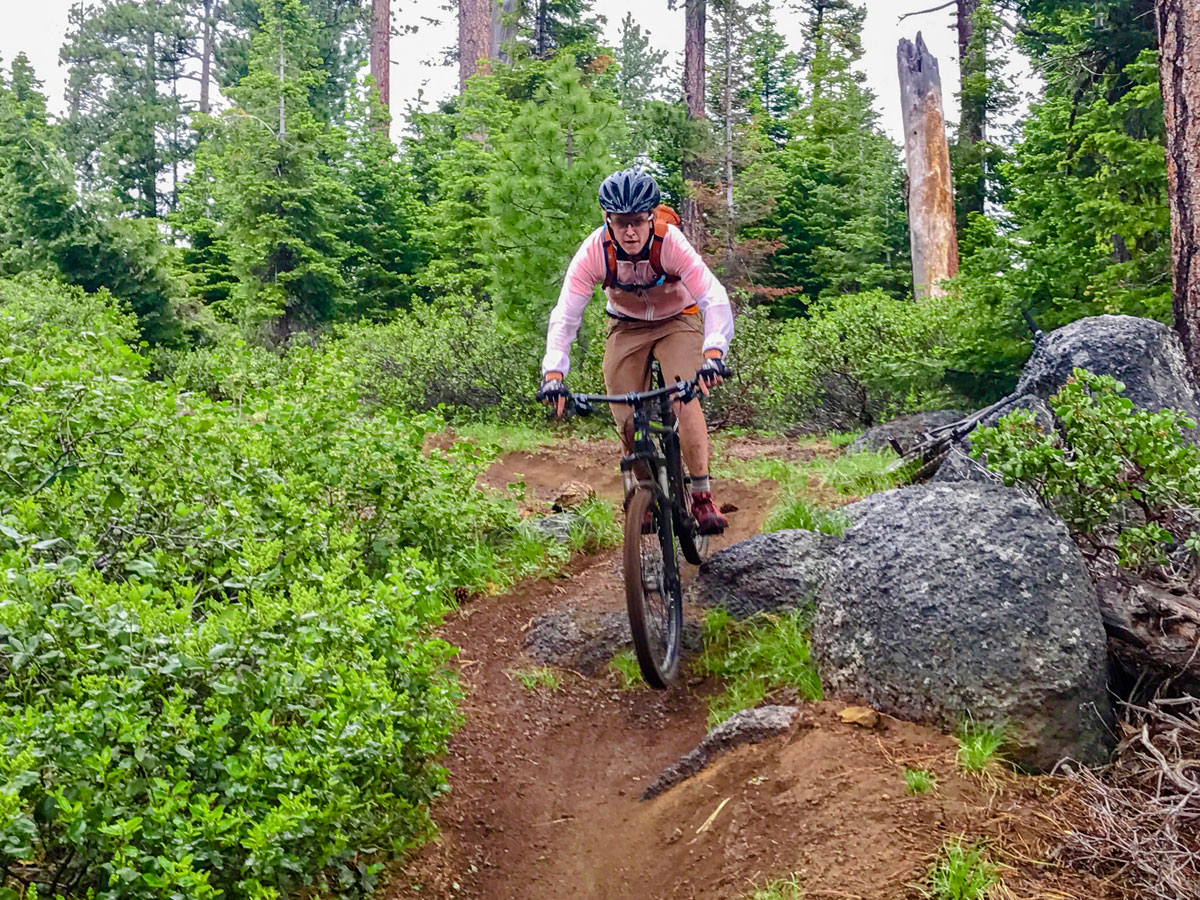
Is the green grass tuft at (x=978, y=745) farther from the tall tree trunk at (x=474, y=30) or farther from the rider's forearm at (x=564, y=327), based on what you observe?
the tall tree trunk at (x=474, y=30)

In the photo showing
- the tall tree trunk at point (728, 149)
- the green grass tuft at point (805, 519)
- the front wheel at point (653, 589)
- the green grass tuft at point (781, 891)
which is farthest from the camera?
the tall tree trunk at point (728, 149)

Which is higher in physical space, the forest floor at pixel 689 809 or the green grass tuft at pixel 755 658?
the green grass tuft at pixel 755 658

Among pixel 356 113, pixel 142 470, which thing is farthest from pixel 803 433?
pixel 356 113

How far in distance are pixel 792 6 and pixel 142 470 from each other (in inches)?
1476

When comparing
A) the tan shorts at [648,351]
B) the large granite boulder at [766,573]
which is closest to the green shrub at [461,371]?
the tan shorts at [648,351]

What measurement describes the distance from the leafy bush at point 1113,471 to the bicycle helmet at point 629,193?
194 centimetres

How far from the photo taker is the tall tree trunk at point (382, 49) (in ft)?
93.9

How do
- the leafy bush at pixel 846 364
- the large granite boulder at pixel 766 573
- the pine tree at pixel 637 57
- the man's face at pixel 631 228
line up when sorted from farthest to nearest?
the pine tree at pixel 637 57
the leafy bush at pixel 846 364
the large granite boulder at pixel 766 573
the man's face at pixel 631 228

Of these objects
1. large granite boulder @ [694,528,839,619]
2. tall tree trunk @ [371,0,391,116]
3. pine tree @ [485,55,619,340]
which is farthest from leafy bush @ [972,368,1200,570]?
tall tree trunk @ [371,0,391,116]

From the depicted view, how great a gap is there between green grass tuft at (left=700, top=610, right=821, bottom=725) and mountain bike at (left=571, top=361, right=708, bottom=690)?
0.82 ft

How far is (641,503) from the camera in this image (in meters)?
4.86

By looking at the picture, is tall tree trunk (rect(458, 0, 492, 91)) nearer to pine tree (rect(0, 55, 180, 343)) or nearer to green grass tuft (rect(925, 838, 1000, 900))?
pine tree (rect(0, 55, 180, 343))

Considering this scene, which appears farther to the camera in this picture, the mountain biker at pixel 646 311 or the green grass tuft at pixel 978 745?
the mountain biker at pixel 646 311

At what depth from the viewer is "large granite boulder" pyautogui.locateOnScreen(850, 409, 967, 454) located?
905cm
